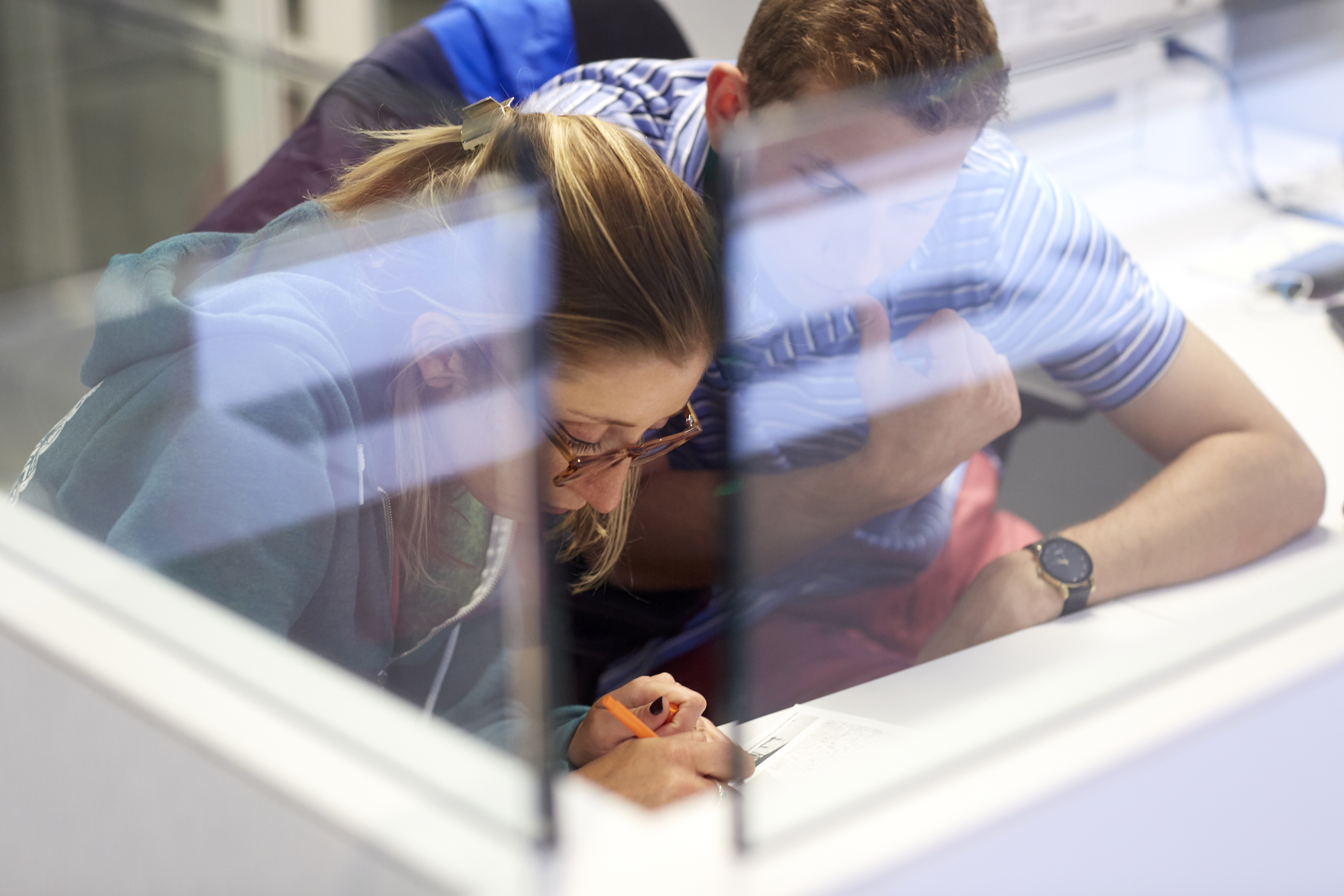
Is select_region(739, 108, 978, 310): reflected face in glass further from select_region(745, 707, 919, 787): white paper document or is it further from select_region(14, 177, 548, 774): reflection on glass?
select_region(745, 707, 919, 787): white paper document

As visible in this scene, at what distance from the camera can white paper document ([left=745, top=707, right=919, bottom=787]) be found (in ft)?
1.89

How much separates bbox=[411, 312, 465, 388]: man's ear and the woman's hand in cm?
20

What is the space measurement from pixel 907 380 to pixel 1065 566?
231 millimetres

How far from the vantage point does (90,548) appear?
2.19 ft

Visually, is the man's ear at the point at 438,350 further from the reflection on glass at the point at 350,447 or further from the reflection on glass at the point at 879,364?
the reflection on glass at the point at 879,364

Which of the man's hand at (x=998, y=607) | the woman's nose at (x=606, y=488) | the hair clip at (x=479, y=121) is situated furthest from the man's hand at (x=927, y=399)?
the hair clip at (x=479, y=121)

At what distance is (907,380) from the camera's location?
1.17m

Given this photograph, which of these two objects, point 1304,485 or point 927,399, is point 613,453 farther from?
point 1304,485

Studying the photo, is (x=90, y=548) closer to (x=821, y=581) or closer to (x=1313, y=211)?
(x=821, y=581)


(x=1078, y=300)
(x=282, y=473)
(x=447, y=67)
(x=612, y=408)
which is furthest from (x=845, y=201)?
(x=447, y=67)

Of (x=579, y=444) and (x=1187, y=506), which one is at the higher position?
(x=579, y=444)

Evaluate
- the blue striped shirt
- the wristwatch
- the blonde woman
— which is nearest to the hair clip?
the blonde woman

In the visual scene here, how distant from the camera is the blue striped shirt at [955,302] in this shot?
1055mm

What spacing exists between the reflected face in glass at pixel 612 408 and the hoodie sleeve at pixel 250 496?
5.3 inches
